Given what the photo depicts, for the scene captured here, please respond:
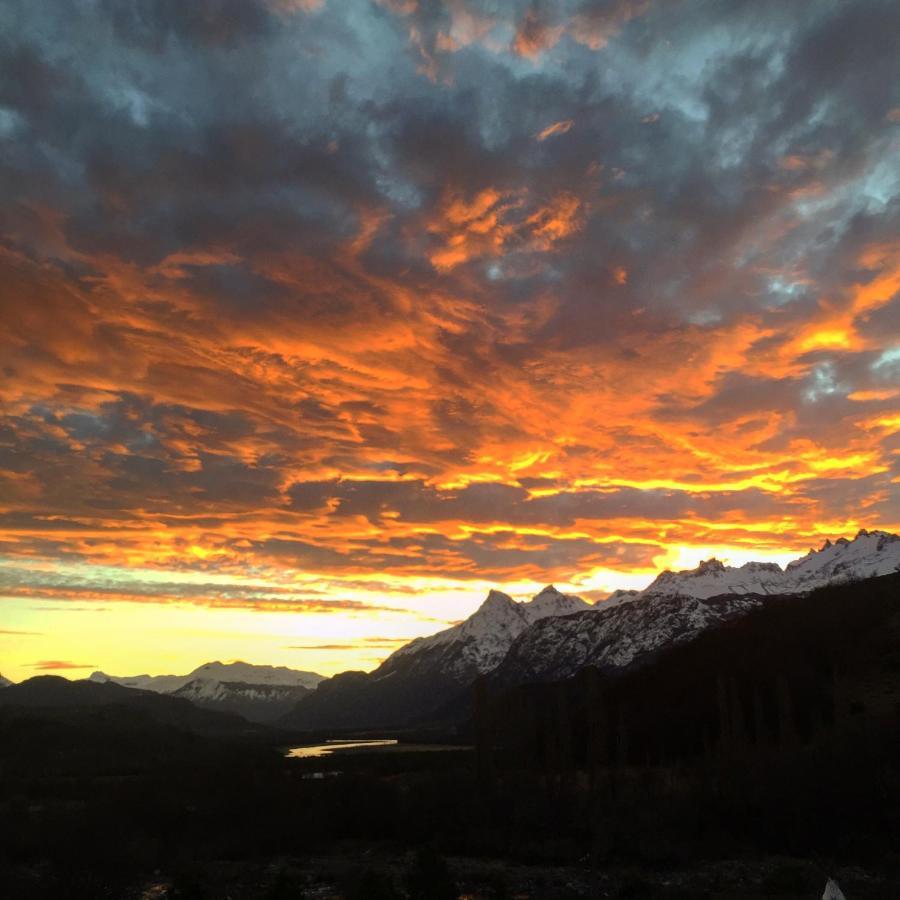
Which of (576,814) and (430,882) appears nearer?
(430,882)

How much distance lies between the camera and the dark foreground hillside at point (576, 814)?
1903 inches

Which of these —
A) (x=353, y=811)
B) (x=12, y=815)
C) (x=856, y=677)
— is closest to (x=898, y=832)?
(x=856, y=677)

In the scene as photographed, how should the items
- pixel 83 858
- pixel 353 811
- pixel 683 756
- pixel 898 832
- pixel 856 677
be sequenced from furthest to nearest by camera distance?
pixel 683 756 < pixel 856 677 < pixel 353 811 < pixel 898 832 < pixel 83 858

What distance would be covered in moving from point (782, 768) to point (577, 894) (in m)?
30.4

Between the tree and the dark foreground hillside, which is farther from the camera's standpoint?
the dark foreground hillside

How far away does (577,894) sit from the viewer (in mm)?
46094

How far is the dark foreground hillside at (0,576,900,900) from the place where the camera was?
1903 inches

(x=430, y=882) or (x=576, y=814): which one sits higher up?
(x=430, y=882)

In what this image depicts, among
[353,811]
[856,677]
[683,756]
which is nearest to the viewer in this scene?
[353,811]

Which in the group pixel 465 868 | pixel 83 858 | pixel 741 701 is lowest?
pixel 465 868

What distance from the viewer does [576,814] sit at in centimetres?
7138

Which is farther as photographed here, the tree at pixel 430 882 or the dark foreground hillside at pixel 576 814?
the dark foreground hillside at pixel 576 814

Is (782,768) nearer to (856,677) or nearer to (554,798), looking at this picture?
(554,798)

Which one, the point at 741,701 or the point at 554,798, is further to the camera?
the point at 741,701
